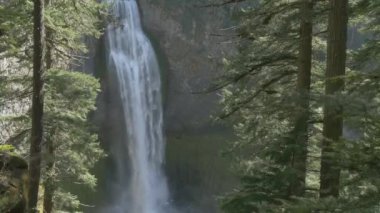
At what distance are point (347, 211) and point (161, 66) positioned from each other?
2597 cm

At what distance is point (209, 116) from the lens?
1466 centimetres

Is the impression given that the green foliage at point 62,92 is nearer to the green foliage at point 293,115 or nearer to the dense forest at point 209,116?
the dense forest at point 209,116

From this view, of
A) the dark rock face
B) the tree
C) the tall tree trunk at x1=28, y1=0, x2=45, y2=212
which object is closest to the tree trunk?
the tall tree trunk at x1=28, y1=0, x2=45, y2=212

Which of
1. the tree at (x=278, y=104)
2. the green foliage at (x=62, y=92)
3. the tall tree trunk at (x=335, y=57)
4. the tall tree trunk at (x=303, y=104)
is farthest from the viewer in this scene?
the green foliage at (x=62, y=92)

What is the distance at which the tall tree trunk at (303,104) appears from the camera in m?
5.71

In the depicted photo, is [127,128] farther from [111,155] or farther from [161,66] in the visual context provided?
[161,66]

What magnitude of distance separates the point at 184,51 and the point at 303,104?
78.1ft

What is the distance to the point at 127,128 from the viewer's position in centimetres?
2731

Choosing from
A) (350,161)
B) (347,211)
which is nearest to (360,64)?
(350,161)

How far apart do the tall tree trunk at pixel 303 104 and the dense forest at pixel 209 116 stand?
0.02m

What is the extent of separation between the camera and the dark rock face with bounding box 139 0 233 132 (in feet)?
95.1

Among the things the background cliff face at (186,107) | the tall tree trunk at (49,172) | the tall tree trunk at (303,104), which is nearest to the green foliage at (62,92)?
the tall tree trunk at (49,172)

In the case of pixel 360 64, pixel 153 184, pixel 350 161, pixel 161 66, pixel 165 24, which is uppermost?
pixel 165 24

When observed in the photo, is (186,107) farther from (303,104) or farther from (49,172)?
(303,104)
